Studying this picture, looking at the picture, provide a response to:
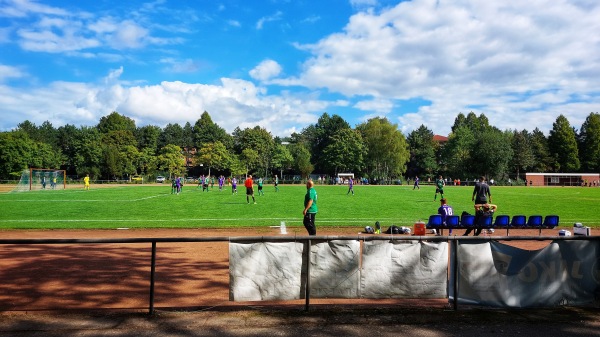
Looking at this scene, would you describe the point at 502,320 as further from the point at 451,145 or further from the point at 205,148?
the point at 451,145

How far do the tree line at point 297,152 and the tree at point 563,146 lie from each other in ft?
0.69

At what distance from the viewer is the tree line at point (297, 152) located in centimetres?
8844

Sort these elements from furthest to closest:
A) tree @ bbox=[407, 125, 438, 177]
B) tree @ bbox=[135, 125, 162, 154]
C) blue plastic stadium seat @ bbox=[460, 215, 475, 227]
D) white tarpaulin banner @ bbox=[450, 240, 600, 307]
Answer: tree @ bbox=[407, 125, 438, 177] < tree @ bbox=[135, 125, 162, 154] < blue plastic stadium seat @ bbox=[460, 215, 475, 227] < white tarpaulin banner @ bbox=[450, 240, 600, 307]

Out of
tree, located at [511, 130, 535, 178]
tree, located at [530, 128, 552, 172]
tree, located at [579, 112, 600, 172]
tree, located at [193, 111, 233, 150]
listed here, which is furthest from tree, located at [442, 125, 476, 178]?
→ tree, located at [193, 111, 233, 150]

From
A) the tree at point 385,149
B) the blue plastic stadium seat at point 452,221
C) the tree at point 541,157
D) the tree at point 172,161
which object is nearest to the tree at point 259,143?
the tree at point 172,161

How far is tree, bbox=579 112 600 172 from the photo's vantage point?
99.5 metres

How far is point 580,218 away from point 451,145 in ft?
286

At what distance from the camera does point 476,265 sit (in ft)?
19.9

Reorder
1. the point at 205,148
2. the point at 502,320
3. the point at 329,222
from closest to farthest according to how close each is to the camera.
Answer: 1. the point at 502,320
2. the point at 329,222
3. the point at 205,148

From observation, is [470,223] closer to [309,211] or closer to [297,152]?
[309,211]

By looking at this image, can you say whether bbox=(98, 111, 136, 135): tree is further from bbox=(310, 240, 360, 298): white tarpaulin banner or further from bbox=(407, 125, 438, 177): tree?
bbox=(310, 240, 360, 298): white tarpaulin banner

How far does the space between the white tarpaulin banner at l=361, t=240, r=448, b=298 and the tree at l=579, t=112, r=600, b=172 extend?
11606 cm

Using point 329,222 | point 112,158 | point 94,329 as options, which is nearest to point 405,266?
point 94,329

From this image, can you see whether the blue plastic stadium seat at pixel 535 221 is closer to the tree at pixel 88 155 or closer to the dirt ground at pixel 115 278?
the dirt ground at pixel 115 278
